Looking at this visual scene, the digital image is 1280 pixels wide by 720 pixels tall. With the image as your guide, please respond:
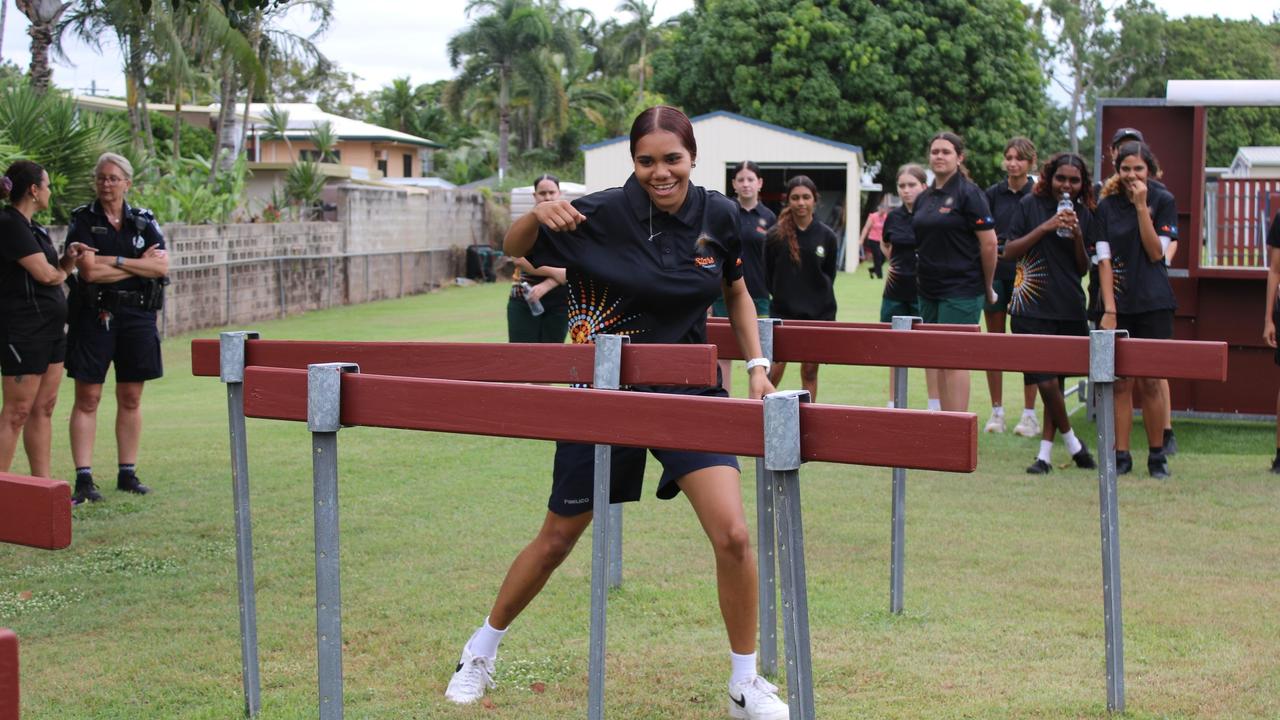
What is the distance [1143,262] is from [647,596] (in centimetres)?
476

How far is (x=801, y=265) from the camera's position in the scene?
34.4 feet

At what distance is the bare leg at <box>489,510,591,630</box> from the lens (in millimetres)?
4691

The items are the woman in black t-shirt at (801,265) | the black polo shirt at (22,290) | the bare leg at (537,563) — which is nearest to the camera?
the bare leg at (537,563)

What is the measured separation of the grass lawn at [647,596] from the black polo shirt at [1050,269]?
107 centimetres

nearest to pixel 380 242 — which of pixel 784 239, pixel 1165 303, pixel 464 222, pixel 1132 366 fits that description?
pixel 464 222

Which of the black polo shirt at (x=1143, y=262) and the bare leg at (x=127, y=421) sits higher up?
the black polo shirt at (x=1143, y=262)

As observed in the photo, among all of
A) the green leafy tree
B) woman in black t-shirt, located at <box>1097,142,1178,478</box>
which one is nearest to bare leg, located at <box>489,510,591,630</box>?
woman in black t-shirt, located at <box>1097,142,1178,478</box>

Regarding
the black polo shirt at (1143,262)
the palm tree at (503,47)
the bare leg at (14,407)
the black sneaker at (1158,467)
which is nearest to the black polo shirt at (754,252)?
the black polo shirt at (1143,262)

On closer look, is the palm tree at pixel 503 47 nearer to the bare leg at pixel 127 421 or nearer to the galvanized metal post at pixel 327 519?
the bare leg at pixel 127 421

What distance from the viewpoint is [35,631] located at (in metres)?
5.70

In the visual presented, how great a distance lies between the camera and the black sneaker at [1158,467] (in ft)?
29.5

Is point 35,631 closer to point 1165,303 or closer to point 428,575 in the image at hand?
point 428,575

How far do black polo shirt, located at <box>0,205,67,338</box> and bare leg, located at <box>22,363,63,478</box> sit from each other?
258mm

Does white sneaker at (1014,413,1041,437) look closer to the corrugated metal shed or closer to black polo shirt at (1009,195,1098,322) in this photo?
black polo shirt at (1009,195,1098,322)
